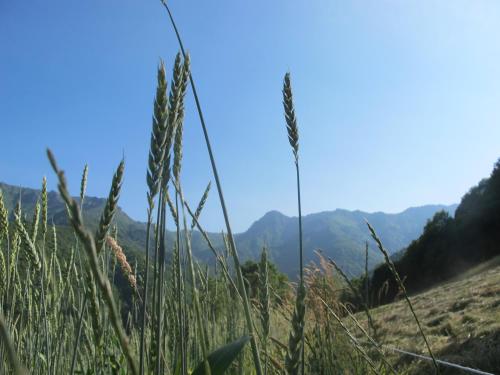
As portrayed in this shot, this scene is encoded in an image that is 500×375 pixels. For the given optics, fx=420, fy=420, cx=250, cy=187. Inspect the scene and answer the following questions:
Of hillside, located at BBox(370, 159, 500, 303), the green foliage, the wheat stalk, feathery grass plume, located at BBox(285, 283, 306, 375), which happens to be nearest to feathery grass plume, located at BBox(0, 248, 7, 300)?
the green foliage

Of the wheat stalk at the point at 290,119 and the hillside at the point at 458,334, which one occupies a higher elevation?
the wheat stalk at the point at 290,119

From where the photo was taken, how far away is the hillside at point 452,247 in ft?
110

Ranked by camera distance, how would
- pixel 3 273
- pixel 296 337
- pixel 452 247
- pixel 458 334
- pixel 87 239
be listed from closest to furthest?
pixel 87 239 < pixel 296 337 < pixel 3 273 < pixel 458 334 < pixel 452 247

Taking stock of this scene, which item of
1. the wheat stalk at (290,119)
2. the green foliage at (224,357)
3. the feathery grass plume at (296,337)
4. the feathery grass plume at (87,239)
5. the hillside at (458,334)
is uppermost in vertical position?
the wheat stalk at (290,119)

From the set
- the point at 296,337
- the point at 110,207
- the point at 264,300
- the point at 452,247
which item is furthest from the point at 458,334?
the point at 452,247

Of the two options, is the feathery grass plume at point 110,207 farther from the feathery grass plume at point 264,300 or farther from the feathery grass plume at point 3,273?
the feathery grass plume at point 3,273

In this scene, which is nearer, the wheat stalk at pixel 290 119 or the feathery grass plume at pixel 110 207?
the feathery grass plume at pixel 110 207

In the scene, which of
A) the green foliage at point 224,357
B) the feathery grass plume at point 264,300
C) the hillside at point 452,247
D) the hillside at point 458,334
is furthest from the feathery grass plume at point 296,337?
the hillside at point 452,247

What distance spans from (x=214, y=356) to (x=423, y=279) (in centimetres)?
3937

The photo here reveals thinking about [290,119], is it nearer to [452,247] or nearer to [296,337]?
[296,337]

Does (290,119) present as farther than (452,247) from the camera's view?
No

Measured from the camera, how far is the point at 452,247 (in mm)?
36188

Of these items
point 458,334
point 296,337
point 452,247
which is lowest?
point 458,334

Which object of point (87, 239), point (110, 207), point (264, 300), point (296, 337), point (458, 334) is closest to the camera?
point (87, 239)
